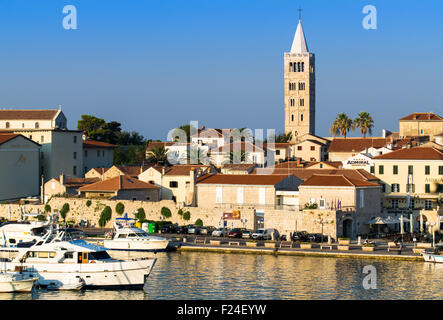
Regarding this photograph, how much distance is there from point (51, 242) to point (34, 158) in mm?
47856

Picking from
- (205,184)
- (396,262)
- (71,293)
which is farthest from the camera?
(205,184)

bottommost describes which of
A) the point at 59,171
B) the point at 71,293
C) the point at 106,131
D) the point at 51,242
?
the point at 71,293

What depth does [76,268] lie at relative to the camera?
41.0 m

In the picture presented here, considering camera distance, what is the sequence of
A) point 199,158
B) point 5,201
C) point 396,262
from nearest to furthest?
1. point 396,262
2. point 5,201
3. point 199,158

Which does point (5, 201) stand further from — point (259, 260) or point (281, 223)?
point (259, 260)

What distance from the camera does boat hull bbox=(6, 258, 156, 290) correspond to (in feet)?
134

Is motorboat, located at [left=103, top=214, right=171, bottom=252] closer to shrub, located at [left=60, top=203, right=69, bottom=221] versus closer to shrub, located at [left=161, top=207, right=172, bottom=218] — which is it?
shrub, located at [left=161, top=207, right=172, bottom=218]

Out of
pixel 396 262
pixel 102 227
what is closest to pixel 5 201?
pixel 102 227

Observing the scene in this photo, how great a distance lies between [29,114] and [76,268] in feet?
214

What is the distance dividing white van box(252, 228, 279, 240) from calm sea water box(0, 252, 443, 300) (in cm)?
592

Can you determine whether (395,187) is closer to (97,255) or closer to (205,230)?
(205,230)

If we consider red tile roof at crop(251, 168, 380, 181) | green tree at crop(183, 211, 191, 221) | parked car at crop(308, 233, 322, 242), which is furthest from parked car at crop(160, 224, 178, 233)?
red tile roof at crop(251, 168, 380, 181)

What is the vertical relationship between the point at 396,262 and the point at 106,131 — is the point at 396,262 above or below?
below

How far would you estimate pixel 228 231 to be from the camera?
61375 millimetres
